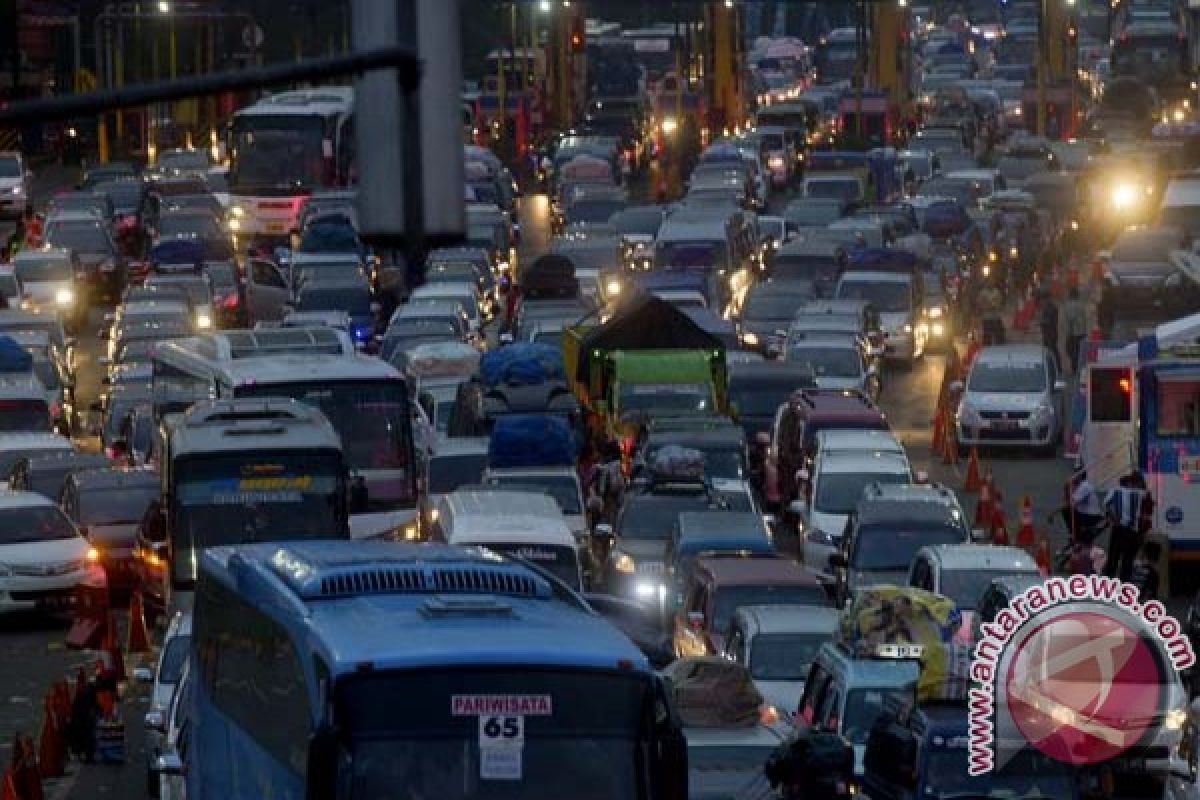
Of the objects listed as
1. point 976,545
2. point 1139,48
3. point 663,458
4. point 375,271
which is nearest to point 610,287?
point 375,271

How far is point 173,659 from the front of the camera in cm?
2248

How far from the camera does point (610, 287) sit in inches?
2281

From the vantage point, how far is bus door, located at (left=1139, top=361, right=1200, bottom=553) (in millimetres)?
31641

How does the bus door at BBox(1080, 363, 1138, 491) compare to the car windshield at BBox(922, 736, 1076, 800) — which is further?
the bus door at BBox(1080, 363, 1138, 491)

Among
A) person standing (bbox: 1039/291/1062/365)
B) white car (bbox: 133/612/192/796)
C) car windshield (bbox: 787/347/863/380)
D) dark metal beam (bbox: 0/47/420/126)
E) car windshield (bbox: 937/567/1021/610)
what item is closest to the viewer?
dark metal beam (bbox: 0/47/420/126)

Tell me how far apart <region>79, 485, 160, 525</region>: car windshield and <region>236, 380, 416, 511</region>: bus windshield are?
159cm

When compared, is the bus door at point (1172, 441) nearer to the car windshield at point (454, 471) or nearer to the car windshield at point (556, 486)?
the car windshield at point (556, 486)

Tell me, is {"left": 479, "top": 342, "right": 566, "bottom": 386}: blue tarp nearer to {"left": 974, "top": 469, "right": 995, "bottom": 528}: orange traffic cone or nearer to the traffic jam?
the traffic jam

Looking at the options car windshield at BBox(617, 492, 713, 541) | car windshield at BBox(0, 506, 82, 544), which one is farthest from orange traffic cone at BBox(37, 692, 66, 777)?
car windshield at BBox(617, 492, 713, 541)

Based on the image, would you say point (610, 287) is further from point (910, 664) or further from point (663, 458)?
point (910, 664)

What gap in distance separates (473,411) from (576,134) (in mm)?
55821

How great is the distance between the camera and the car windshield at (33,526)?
30.8 metres

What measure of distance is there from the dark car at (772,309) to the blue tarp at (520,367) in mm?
9573

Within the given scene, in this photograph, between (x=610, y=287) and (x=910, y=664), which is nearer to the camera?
(x=910, y=664)
